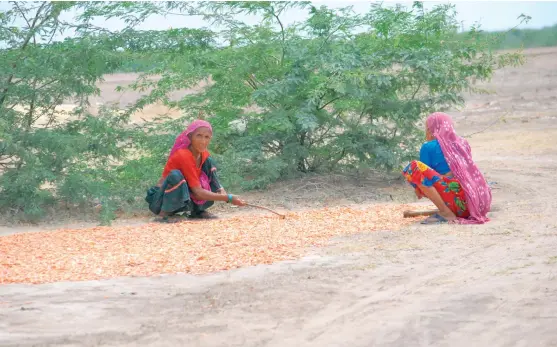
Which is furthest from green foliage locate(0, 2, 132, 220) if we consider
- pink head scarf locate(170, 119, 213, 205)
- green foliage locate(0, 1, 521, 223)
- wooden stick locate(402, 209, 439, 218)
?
wooden stick locate(402, 209, 439, 218)

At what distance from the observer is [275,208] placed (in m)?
9.98

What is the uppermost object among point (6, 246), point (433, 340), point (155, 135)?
point (155, 135)

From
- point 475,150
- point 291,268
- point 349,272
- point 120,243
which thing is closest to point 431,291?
point 349,272

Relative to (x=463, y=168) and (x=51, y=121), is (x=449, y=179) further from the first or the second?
(x=51, y=121)

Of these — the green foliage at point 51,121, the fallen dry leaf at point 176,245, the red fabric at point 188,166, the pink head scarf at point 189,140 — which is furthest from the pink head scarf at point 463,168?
the green foliage at point 51,121

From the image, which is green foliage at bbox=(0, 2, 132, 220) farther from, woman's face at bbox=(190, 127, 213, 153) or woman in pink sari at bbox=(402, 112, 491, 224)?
woman in pink sari at bbox=(402, 112, 491, 224)

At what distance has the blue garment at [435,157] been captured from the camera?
7.65 metres

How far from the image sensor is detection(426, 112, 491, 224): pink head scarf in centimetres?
746

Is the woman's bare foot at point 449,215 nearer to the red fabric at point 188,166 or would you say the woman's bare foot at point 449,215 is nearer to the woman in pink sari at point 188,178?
the woman in pink sari at point 188,178

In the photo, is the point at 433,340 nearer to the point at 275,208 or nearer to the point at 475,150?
the point at 275,208

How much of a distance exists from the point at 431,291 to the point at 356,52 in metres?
6.38

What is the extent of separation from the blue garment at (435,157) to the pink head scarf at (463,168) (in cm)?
→ 6

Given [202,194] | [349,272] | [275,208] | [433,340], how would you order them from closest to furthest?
[433,340]
[349,272]
[202,194]
[275,208]

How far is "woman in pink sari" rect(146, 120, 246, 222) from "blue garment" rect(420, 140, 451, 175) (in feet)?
6.88
